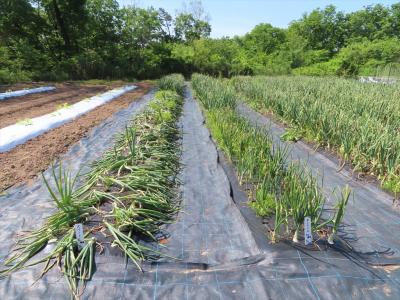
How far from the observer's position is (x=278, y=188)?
8.59 feet

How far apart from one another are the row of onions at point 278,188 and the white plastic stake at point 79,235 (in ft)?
4.20

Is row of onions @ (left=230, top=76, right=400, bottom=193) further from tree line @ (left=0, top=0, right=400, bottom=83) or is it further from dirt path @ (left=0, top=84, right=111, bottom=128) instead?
tree line @ (left=0, top=0, right=400, bottom=83)

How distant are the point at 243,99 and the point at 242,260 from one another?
725 centimetres

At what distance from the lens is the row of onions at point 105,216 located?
193 centimetres

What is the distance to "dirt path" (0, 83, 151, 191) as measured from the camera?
3279mm

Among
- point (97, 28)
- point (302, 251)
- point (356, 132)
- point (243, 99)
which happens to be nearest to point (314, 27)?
point (97, 28)

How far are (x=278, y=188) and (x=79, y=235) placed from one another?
5.16ft

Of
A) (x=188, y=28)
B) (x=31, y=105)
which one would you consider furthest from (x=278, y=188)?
(x=188, y=28)

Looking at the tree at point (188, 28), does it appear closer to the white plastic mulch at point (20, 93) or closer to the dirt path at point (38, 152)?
the white plastic mulch at point (20, 93)

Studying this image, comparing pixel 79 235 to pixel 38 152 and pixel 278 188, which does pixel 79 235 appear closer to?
pixel 278 188

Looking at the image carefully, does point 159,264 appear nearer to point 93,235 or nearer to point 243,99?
point 93,235

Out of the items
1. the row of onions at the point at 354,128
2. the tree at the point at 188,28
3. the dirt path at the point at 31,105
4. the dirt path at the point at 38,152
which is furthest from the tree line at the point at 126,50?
the row of onions at the point at 354,128

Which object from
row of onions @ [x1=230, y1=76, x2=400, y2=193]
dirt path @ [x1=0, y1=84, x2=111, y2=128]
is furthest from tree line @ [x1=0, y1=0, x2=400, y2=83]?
row of onions @ [x1=230, y1=76, x2=400, y2=193]

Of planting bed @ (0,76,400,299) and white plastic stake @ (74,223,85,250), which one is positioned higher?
white plastic stake @ (74,223,85,250)
